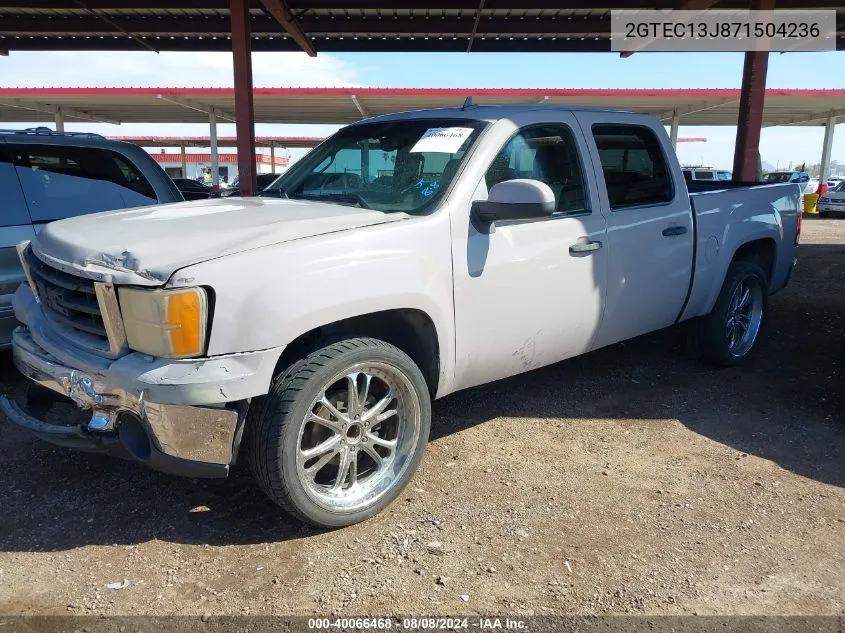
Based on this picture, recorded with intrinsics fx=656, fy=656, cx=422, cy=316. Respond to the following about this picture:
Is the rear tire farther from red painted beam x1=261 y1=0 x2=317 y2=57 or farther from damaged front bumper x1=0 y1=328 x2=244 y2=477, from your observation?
red painted beam x1=261 y1=0 x2=317 y2=57

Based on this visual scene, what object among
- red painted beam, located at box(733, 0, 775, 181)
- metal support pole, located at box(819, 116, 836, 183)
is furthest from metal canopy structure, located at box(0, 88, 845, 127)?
red painted beam, located at box(733, 0, 775, 181)

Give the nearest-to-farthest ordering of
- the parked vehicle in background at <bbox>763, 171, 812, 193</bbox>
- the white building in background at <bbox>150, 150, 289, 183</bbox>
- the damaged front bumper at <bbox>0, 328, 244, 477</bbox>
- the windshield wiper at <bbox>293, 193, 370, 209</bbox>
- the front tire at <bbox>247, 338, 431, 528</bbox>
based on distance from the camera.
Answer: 1. the damaged front bumper at <bbox>0, 328, 244, 477</bbox>
2. the front tire at <bbox>247, 338, 431, 528</bbox>
3. the windshield wiper at <bbox>293, 193, 370, 209</bbox>
4. the parked vehicle in background at <bbox>763, 171, 812, 193</bbox>
5. the white building in background at <bbox>150, 150, 289, 183</bbox>

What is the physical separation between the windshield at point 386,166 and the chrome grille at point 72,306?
138 centimetres

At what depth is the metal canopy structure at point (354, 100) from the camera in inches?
856

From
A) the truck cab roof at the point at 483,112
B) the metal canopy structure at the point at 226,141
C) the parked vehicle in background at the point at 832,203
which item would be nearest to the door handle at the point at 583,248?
the truck cab roof at the point at 483,112

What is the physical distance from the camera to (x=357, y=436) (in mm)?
3098

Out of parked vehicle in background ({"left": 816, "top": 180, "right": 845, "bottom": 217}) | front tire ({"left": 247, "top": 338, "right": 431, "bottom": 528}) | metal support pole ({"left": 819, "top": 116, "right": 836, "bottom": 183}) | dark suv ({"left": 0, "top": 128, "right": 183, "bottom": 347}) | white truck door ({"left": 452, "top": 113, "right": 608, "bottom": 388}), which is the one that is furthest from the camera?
metal support pole ({"left": 819, "top": 116, "right": 836, "bottom": 183})

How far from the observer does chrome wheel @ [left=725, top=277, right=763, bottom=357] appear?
17.5ft

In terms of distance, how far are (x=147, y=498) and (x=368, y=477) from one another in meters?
1.14

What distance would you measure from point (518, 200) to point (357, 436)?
1363mm

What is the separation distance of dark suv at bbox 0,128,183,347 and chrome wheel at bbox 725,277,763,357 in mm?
4588

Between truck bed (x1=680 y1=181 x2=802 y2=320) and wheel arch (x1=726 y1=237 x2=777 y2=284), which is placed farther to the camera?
wheel arch (x1=726 y1=237 x2=777 y2=284)

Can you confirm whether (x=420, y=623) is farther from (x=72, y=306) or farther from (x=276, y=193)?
(x=276, y=193)

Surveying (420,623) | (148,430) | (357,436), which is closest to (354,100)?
(357,436)
